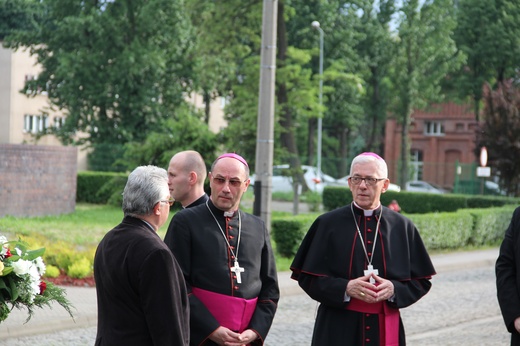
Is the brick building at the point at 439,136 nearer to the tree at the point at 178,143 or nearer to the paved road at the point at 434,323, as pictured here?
the tree at the point at 178,143

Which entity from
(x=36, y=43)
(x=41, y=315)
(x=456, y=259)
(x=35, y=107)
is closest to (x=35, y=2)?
(x=36, y=43)

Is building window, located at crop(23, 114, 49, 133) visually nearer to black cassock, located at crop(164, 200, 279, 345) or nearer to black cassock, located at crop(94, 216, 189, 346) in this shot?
black cassock, located at crop(164, 200, 279, 345)

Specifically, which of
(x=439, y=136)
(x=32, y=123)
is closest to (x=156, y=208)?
(x=439, y=136)

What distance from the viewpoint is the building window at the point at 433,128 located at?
69.3 m

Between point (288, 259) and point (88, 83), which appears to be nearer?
point (288, 259)

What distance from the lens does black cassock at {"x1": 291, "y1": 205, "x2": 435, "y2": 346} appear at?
20.4ft

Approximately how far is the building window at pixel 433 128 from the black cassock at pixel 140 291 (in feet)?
214

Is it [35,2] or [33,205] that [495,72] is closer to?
[35,2]

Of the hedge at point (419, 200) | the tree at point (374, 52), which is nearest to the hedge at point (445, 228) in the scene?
the hedge at point (419, 200)

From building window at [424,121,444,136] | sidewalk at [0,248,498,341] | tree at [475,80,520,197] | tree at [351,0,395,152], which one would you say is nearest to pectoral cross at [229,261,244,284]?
sidewalk at [0,248,498,341]

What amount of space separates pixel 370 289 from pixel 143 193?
1.70 meters

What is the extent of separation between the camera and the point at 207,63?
33.3m

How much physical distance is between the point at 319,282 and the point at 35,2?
47462mm

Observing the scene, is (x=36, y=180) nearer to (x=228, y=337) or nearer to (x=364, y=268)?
(x=364, y=268)
